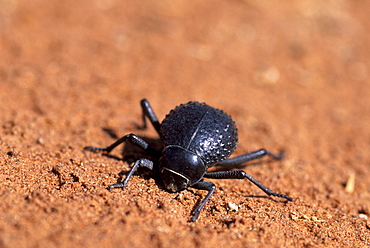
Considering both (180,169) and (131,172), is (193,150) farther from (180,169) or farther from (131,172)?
(131,172)

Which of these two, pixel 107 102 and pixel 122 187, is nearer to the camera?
pixel 122 187

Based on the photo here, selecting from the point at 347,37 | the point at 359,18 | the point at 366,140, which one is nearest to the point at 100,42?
the point at 366,140

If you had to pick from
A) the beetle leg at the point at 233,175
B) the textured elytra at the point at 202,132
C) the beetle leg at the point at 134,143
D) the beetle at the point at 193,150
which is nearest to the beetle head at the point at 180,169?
the beetle at the point at 193,150

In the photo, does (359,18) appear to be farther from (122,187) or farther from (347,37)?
(122,187)

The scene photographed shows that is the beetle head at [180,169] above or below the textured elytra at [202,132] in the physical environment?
below

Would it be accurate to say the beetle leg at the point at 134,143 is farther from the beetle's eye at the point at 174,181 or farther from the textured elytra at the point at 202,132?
the beetle's eye at the point at 174,181
